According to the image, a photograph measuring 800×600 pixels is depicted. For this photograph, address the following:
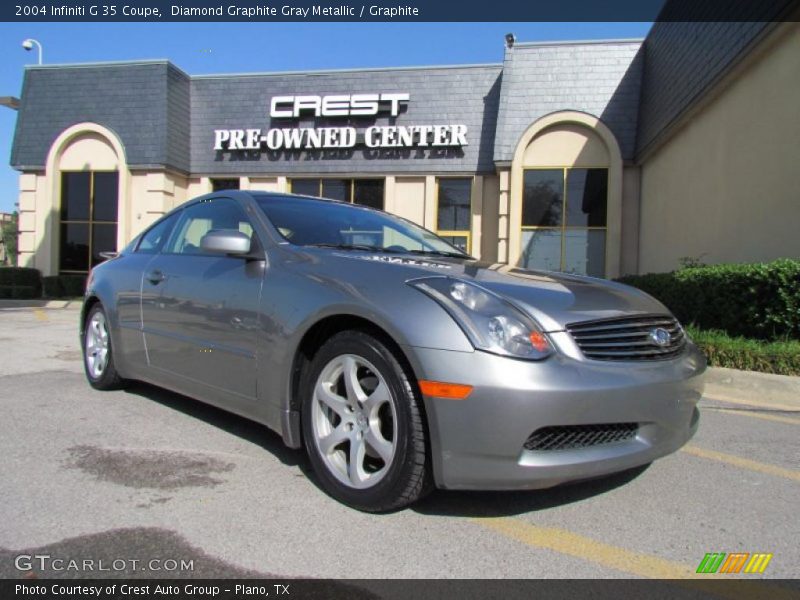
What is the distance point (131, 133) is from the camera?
16859mm

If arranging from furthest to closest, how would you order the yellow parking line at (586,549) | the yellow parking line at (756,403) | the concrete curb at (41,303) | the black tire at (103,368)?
1. the concrete curb at (41,303)
2. the yellow parking line at (756,403)
3. the black tire at (103,368)
4. the yellow parking line at (586,549)

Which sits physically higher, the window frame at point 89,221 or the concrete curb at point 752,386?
the window frame at point 89,221

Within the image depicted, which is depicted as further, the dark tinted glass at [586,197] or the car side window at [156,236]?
the dark tinted glass at [586,197]

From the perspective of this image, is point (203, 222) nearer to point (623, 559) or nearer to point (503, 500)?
point (503, 500)

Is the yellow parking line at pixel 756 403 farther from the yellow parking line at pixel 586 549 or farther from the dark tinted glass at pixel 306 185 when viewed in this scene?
the dark tinted glass at pixel 306 185

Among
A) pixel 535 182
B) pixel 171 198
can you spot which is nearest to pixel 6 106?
pixel 171 198

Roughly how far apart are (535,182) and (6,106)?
55.0 feet

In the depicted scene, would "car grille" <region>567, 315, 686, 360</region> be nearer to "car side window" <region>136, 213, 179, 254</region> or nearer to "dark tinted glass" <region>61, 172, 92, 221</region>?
"car side window" <region>136, 213, 179, 254</region>

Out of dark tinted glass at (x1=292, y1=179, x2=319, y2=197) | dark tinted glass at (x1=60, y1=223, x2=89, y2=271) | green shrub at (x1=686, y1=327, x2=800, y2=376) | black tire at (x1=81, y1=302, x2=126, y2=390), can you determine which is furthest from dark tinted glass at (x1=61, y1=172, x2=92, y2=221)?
green shrub at (x1=686, y1=327, x2=800, y2=376)

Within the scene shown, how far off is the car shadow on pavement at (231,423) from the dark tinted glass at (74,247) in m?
14.7

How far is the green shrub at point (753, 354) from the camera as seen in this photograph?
5453 millimetres

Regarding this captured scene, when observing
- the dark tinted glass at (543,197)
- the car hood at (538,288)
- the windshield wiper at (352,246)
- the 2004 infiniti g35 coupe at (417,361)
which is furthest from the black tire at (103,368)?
the dark tinted glass at (543,197)

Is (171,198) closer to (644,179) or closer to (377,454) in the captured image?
(644,179)

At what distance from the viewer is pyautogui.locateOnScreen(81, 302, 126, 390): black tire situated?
4.80 m
